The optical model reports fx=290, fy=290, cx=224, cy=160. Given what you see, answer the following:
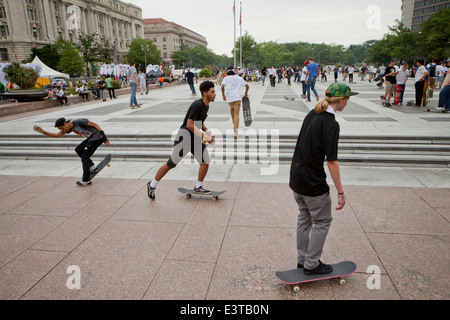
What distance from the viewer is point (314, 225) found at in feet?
9.16

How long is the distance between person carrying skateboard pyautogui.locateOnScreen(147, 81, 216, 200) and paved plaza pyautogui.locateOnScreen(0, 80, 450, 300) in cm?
65

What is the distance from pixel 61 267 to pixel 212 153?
4.70 metres

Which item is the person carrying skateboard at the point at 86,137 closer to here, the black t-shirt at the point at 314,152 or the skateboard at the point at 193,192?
the skateboard at the point at 193,192

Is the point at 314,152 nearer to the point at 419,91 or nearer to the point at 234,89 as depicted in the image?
the point at 234,89

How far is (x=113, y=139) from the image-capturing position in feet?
28.6

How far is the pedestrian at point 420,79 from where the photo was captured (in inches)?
450

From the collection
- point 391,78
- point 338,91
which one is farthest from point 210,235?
point 391,78

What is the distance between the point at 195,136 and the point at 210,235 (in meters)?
1.62

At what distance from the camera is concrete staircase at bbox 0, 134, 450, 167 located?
6.71 meters

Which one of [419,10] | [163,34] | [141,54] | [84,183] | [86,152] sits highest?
[419,10]

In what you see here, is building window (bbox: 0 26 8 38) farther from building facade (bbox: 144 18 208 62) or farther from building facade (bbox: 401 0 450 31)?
building facade (bbox: 401 0 450 31)
